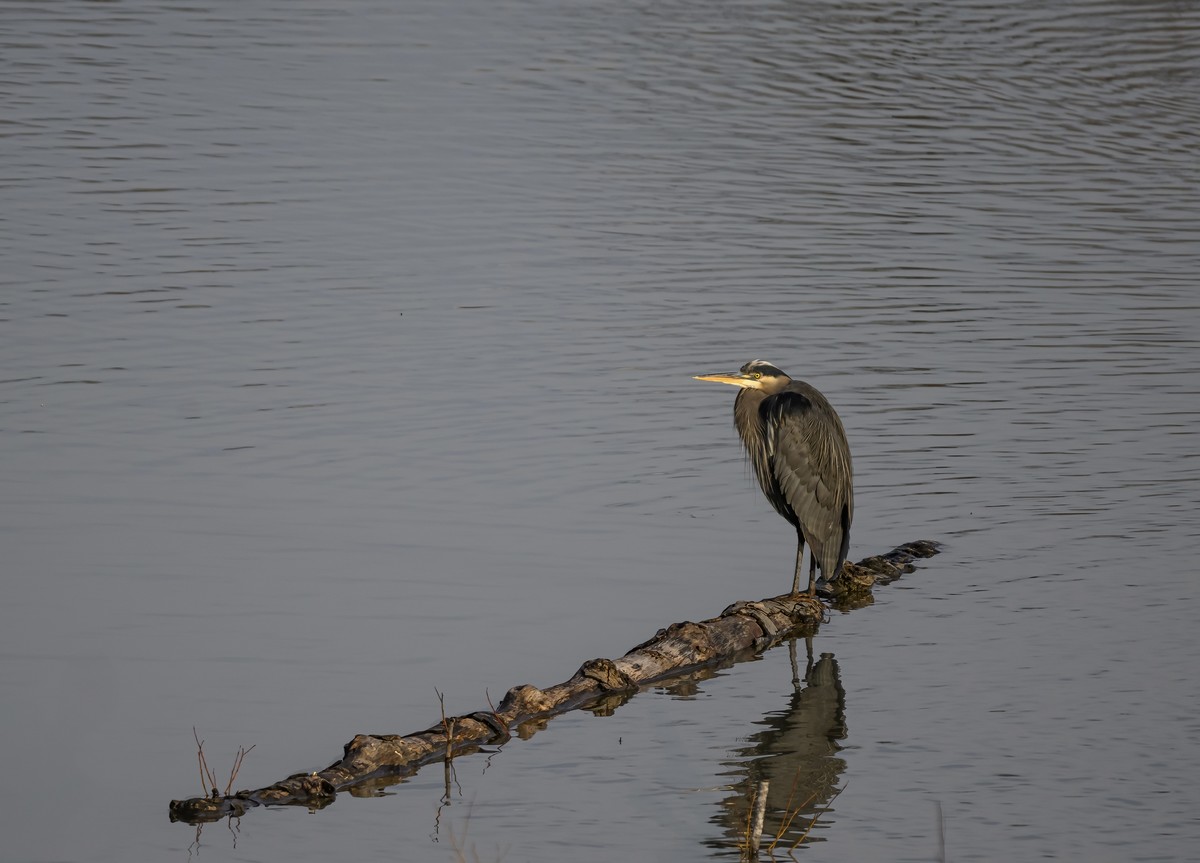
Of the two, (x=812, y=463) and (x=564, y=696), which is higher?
(x=812, y=463)

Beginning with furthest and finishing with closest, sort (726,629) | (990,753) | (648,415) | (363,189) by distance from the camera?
(363,189) → (648,415) → (726,629) → (990,753)

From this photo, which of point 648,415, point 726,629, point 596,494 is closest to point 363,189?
point 648,415

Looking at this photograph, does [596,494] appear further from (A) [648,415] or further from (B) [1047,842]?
(B) [1047,842]

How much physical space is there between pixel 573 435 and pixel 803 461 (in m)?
3.35

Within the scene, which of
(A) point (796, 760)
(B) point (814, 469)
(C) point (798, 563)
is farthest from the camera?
(B) point (814, 469)

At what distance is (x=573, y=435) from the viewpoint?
1438 cm

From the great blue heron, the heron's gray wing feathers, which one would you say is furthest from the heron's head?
the heron's gray wing feathers

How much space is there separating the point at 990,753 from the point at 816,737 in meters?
0.87

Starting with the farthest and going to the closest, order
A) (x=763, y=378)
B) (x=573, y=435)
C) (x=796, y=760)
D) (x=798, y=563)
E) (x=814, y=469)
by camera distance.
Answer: (x=573, y=435)
(x=763, y=378)
(x=814, y=469)
(x=798, y=563)
(x=796, y=760)

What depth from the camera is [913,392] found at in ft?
51.5

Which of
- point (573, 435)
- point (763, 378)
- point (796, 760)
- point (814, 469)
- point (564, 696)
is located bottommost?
point (796, 760)

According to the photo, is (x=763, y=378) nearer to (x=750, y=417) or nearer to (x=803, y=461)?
(x=750, y=417)

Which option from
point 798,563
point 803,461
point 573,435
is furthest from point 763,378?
point 573,435

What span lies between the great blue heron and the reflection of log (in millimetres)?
275
